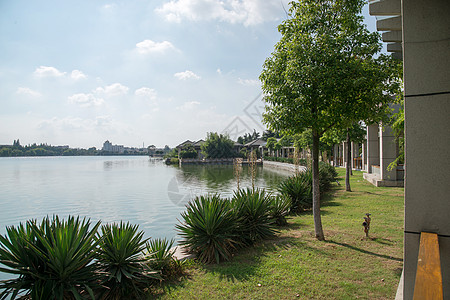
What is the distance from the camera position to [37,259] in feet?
13.7

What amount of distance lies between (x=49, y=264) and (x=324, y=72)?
20.0 feet

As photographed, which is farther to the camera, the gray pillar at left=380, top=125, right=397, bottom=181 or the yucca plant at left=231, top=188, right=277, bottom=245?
the gray pillar at left=380, top=125, right=397, bottom=181

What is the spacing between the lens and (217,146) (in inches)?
2975

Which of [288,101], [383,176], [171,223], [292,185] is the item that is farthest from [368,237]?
[383,176]

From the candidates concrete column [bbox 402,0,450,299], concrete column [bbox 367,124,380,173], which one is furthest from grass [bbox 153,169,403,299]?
concrete column [bbox 367,124,380,173]

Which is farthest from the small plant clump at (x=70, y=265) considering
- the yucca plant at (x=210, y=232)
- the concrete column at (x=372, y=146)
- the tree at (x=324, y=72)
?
the concrete column at (x=372, y=146)

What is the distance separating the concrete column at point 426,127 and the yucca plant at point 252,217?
423 centimetres

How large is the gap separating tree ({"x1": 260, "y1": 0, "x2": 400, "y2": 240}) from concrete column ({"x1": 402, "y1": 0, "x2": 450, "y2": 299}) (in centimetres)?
296

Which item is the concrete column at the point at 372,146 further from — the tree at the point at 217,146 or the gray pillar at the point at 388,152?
the tree at the point at 217,146

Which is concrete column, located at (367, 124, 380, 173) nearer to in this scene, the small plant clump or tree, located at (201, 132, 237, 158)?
the small plant clump

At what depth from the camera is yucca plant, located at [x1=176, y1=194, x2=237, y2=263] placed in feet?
20.0

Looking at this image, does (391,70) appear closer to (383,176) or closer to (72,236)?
(72,236)

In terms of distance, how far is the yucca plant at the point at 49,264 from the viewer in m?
3.95

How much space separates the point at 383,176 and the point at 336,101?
40.3 ft
